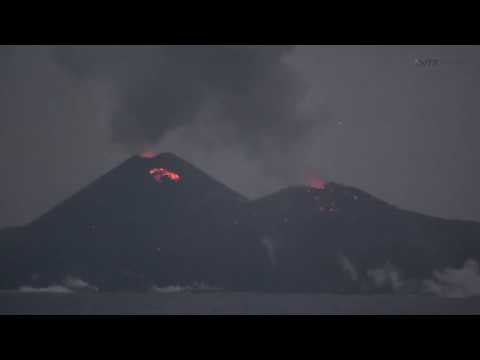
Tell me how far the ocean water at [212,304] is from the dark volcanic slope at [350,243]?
20 cm

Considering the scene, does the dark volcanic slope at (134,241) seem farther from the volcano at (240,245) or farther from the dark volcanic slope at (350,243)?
the dark volcanic slope at (350,243)

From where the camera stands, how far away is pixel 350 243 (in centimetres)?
598

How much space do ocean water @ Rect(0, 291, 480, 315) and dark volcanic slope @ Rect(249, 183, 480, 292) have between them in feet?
0.65

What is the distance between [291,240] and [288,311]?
39.6 inches

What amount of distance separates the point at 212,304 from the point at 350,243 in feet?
7.33

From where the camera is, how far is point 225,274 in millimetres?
5906

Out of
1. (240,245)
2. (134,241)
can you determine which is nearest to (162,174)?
(134,241)

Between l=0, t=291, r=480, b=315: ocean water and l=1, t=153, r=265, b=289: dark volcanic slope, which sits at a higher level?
l=1, t=153, r=265, b=289: dark volcanic slope

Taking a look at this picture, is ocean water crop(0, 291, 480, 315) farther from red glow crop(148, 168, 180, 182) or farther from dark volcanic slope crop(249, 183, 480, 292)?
red glow crop(148, 168, 180, 182)

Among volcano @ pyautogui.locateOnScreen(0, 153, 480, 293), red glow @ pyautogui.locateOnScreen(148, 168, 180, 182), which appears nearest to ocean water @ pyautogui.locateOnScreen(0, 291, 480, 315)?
volcano @ pyautogui.locateOnScreen(0, 153, 480, 293)

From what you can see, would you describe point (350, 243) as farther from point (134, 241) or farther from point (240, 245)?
point (134, 241)

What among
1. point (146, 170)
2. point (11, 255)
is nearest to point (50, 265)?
point (11, 255)

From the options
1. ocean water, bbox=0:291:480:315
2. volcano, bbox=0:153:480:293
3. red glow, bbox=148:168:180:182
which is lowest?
ocean water, bbox=0:291:480:315

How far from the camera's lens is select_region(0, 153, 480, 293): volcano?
19.0ft
